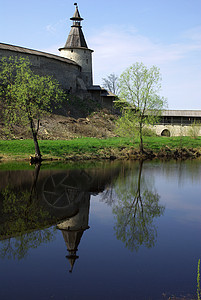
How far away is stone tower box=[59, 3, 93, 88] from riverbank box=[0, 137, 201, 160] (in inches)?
928

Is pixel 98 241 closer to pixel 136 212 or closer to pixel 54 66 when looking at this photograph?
pixel 136 212

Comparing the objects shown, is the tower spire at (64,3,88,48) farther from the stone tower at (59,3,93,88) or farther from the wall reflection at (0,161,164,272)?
the wall reflection at (0,161,164,272)

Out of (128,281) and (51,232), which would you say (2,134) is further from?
(128,281)

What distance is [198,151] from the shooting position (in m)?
30.0

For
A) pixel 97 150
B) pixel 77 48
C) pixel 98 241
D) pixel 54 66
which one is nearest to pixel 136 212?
pixel 98 241

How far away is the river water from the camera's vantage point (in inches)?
207

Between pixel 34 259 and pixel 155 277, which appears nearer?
pixel 155 277

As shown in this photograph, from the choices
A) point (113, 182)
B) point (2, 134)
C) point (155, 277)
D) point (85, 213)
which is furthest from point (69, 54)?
point (155, 277)

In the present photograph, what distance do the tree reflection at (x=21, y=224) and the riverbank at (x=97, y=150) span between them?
1169 centimetres

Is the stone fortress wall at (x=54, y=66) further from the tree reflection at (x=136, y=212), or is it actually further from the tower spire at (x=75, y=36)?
the tree reflection at (x=136, y=212)

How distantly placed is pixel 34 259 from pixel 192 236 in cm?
358

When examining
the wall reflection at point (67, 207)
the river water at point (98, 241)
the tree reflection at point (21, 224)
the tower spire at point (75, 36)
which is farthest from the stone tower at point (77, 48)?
the tree reflection at point (21, 224)

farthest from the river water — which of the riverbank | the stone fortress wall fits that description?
the stone fortress wall

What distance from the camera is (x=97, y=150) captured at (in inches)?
1021
